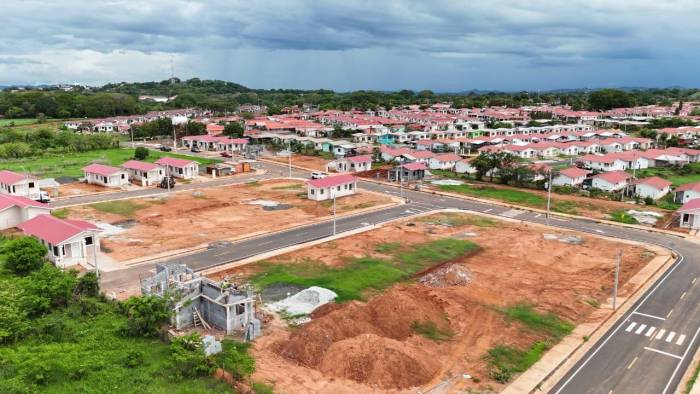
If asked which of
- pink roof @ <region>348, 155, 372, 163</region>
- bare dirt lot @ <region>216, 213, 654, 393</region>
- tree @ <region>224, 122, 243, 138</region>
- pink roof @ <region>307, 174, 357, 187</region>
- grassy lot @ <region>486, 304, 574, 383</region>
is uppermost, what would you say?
tree @ <region>224, 122, 243, 138</region>

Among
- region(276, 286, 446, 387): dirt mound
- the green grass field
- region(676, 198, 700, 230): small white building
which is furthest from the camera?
the green grass field

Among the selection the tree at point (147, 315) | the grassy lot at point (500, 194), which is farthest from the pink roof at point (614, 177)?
the tree at point (147, 315)

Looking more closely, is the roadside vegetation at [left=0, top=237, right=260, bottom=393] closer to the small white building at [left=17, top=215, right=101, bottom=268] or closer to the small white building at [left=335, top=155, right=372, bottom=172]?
the small white building at [left=17, top=215, right=101, bottom=268]

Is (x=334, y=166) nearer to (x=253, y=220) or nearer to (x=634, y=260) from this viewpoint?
(x=253, y=220)

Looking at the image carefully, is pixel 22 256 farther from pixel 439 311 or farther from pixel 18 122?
pixel 18 122

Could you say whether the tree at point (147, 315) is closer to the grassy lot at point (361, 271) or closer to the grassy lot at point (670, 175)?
the grassy lot at point (361, 271)

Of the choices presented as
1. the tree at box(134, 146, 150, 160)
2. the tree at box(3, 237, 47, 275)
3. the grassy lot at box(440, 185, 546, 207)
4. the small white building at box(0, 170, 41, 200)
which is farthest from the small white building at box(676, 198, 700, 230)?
the tree at box(134, 146, 150, 160)
